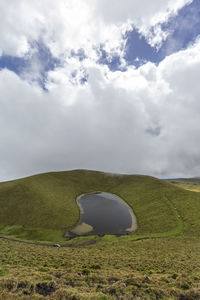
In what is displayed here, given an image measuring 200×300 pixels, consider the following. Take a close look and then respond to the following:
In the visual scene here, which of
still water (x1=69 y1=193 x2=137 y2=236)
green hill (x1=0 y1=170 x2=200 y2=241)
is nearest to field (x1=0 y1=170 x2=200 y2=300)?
green hill (x1=0 y1=170 x2=200 y2=241)

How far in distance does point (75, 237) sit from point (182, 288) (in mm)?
42537

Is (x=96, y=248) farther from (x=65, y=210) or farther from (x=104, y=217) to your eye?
(x=65, y=210)

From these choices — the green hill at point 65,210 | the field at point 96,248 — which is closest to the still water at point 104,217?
the green hill at point 65,210

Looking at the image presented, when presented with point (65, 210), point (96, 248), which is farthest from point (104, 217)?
point (96, 248)

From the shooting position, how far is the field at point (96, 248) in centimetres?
1128

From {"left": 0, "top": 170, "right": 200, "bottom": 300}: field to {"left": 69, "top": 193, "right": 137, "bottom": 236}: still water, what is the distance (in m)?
4.19

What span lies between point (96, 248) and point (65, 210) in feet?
130

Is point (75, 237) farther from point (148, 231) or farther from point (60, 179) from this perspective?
point (60, 179)

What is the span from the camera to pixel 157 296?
1071 cm

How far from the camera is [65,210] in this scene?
223 ft

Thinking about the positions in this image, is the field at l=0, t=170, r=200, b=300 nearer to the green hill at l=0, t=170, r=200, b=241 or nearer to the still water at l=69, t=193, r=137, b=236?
the green hill at l=0, t=170, r=200, b=241

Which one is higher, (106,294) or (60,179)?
(60,179)

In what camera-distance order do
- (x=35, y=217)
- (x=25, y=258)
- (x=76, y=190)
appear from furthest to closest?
(x=76, y=190), (x=35, y=217), (x=25, y=258)

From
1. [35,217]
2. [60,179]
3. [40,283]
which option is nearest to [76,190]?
[60,179]
